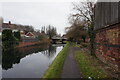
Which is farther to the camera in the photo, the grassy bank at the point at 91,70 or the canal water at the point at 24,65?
the canal water at the point at 24,65

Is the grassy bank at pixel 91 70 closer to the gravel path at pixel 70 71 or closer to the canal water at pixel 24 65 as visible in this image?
the gravel path at pixel 70 71

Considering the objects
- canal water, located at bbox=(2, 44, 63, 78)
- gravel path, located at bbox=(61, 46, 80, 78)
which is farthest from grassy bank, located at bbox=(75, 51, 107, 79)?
canal water, located at bbox=(2, 44, 63, 78)

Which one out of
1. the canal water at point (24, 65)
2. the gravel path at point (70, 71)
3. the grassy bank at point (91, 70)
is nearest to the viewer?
the grassy bank at point (91, 70)

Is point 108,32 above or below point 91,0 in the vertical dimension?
below

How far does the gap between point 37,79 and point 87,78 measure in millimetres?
3188

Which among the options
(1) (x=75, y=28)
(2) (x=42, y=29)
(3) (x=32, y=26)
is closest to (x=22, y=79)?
(1) (x=75, y=28)

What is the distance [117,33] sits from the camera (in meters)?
6.30

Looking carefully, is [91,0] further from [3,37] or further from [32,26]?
[32,26]

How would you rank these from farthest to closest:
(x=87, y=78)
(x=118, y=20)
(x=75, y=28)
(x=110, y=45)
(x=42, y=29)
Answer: (x=42, y=29) → (x=75, y=28) → (x=110, y=45) → (x=118, y=20) → (x=87, y=78)

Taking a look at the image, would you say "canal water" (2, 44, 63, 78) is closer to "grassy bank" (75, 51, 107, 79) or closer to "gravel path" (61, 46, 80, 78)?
"gravel path" (61, 46, 80, 78)

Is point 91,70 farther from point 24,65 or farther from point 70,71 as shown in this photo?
point 24,65

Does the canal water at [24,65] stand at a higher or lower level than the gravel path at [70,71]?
lower

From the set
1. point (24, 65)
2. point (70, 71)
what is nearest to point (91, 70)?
point (70, 71)

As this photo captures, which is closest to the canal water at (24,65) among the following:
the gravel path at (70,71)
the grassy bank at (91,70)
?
the gravel path at (70,71)
